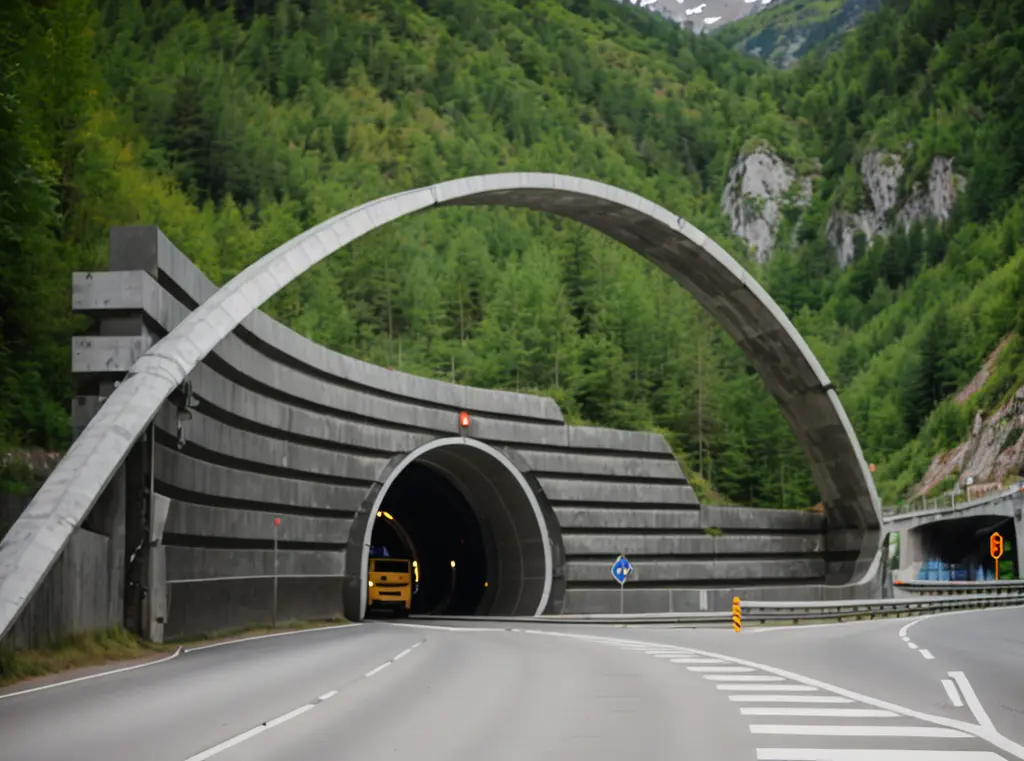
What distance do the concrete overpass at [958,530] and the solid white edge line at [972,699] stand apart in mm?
55316

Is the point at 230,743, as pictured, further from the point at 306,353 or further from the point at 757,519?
the point at 757,519

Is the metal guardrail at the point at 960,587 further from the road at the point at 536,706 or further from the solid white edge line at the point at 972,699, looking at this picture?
the solid white edge line at the point at 972,699

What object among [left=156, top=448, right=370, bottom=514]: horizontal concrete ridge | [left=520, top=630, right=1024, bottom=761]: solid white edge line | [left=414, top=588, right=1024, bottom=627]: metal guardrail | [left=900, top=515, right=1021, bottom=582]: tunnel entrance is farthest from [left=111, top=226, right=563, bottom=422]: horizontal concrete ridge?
[left=900, top=515, right=1021, bottom=582]: tunnel entrance

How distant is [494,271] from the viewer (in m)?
131

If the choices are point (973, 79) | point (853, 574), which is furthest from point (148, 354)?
point (973, 79)

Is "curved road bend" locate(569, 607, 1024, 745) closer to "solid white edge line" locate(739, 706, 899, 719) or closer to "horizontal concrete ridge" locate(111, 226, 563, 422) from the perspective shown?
"solid white edge line" locate(739, 706, 899, 719)

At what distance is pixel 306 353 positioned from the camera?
38688 mm

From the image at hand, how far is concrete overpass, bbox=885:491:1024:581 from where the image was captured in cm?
7831

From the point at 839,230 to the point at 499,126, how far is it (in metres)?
47.3

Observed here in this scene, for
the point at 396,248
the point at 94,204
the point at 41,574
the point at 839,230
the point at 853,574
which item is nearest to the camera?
the point at 41,574

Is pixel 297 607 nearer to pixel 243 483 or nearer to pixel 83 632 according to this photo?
pixel 243 483

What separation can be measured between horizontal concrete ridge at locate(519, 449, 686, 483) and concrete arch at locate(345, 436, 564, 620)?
1.07 meters

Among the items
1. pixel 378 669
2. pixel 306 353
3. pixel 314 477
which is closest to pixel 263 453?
pixel 306 353

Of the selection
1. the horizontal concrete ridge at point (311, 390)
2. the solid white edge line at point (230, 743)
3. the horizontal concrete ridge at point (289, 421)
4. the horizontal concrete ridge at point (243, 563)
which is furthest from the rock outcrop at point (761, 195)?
the solid white edge line at point (230, 743)
